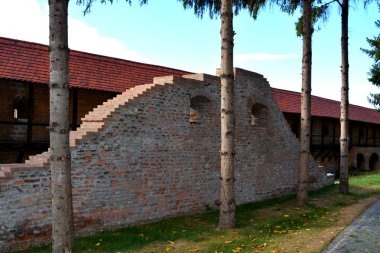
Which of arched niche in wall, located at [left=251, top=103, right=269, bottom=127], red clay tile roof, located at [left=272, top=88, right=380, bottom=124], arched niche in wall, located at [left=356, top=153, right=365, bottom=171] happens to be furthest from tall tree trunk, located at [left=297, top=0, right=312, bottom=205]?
arched niche in wall, located at [left=356, top=153, right=365, bottom=171]

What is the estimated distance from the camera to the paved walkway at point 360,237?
6.87m

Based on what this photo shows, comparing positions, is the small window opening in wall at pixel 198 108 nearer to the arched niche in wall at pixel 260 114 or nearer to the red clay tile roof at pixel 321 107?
the arched niche in wall at pixel 260 114

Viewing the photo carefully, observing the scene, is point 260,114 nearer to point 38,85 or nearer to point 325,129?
point 38,85

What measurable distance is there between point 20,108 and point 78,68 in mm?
2539

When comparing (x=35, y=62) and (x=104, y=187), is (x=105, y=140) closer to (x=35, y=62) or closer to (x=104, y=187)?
(x=104, y=187)

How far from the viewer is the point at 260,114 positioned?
43.3ft

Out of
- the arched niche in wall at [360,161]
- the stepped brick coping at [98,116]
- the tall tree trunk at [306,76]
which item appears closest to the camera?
the stepped brick coping at [98,116]

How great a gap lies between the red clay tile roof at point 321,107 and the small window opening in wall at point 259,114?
6.16 m

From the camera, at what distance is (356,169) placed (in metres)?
28.6

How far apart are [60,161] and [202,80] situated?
5.88m

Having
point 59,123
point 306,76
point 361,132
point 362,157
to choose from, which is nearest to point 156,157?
point 59,123

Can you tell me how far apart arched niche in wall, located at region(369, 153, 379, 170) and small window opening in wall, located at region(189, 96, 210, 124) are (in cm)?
2515

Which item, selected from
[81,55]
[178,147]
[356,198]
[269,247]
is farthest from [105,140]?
[356,198]

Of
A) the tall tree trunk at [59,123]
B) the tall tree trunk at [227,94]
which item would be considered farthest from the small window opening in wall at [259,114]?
the tall tree trunk at [59,123]
